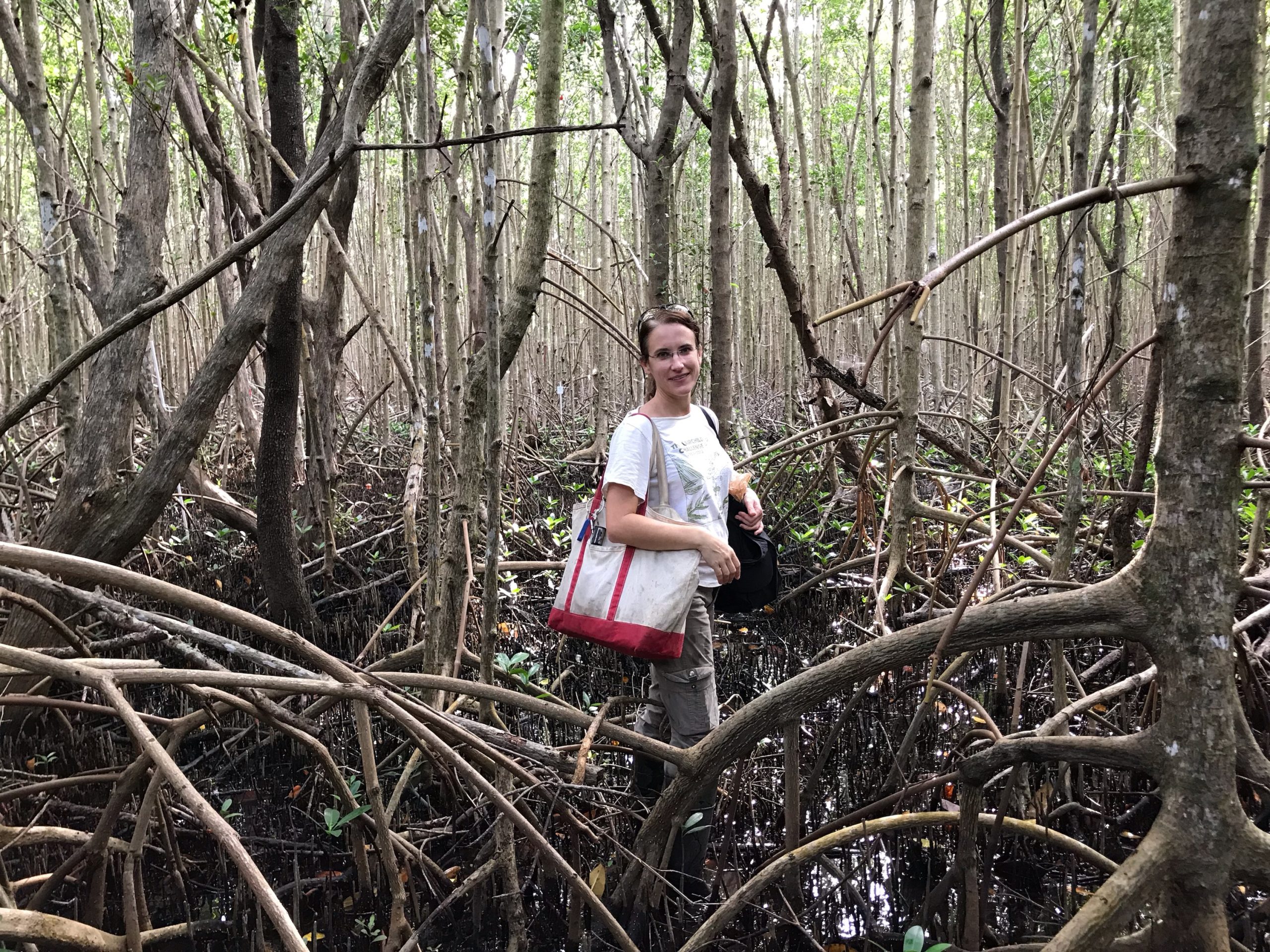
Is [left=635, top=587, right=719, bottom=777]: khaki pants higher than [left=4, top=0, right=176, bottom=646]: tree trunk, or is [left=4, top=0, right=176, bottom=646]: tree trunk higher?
[left=4, top=0, right=176, bottom=646]: tree trunk

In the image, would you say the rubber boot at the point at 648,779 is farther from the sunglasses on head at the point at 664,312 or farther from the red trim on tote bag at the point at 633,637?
the sunglasses on head at the point at 664,312

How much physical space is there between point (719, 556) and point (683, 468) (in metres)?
0.21

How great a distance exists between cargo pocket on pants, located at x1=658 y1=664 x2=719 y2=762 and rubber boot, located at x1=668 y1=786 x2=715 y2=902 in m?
0.14

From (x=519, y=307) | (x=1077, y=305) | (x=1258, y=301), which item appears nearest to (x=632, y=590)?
(x=519, y=307)

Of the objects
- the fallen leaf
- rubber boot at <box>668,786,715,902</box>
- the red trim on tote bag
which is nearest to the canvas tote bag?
the red trim on tote bag

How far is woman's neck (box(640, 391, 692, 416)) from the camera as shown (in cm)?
197

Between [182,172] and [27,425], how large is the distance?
5.64m

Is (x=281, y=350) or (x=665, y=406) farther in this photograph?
(x=281, y=350)

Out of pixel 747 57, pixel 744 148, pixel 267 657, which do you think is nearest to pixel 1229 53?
pixel 267 657

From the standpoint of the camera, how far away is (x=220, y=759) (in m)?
2.85

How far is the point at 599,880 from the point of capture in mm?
2035

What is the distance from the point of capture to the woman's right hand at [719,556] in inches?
72.6

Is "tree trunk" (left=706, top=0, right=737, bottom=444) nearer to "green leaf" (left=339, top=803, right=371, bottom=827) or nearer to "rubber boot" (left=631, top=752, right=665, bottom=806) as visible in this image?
"rubber boot" (left=631, top=752, right=665, bottom=806)

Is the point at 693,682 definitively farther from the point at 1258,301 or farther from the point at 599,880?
the point at 1258,301
